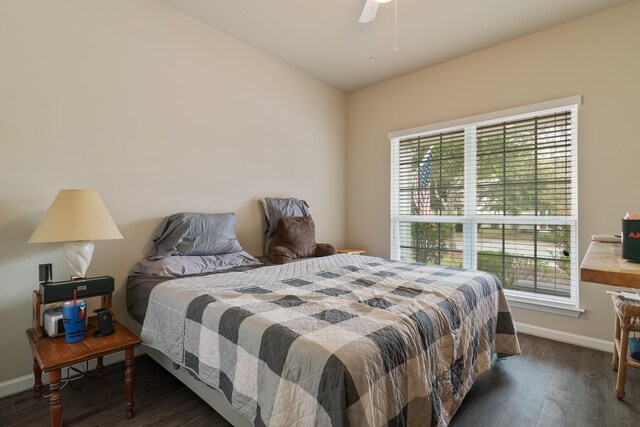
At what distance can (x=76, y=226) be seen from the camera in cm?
172

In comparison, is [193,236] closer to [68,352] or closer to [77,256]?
[77,256]

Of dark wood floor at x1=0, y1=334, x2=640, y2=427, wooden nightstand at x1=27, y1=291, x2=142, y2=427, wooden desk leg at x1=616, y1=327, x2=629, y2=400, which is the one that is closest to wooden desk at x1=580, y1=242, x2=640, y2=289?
dark wood floor at x1=0, y1=334, x2=640, y2=427

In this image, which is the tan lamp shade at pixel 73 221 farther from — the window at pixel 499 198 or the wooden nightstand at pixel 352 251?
the window at pixel 499 198

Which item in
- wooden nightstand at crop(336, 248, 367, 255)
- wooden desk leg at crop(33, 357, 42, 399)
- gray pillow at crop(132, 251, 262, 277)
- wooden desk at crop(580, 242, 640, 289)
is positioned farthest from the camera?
wooden nightstand at crop(336, 248, 367, 255)

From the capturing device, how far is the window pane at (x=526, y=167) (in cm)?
275

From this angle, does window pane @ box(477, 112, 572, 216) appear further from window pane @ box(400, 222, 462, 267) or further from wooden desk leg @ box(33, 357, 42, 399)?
wooden desk leg @ box(33, 357, 42, 399)

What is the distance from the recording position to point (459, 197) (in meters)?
3.36

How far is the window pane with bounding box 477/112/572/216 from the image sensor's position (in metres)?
2.75

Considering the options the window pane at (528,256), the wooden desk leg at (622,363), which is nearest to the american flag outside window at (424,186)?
the window pane at (528,256)

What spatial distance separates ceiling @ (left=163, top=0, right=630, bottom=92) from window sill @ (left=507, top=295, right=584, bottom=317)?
8.22 ft

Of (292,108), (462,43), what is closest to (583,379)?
(462,43)

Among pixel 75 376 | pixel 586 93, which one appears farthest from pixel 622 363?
pixel 75 376

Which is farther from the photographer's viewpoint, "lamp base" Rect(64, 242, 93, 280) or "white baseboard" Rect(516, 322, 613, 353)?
"white baseboard" Rect(516, 322, 613, 353)

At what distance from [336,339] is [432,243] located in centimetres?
278
